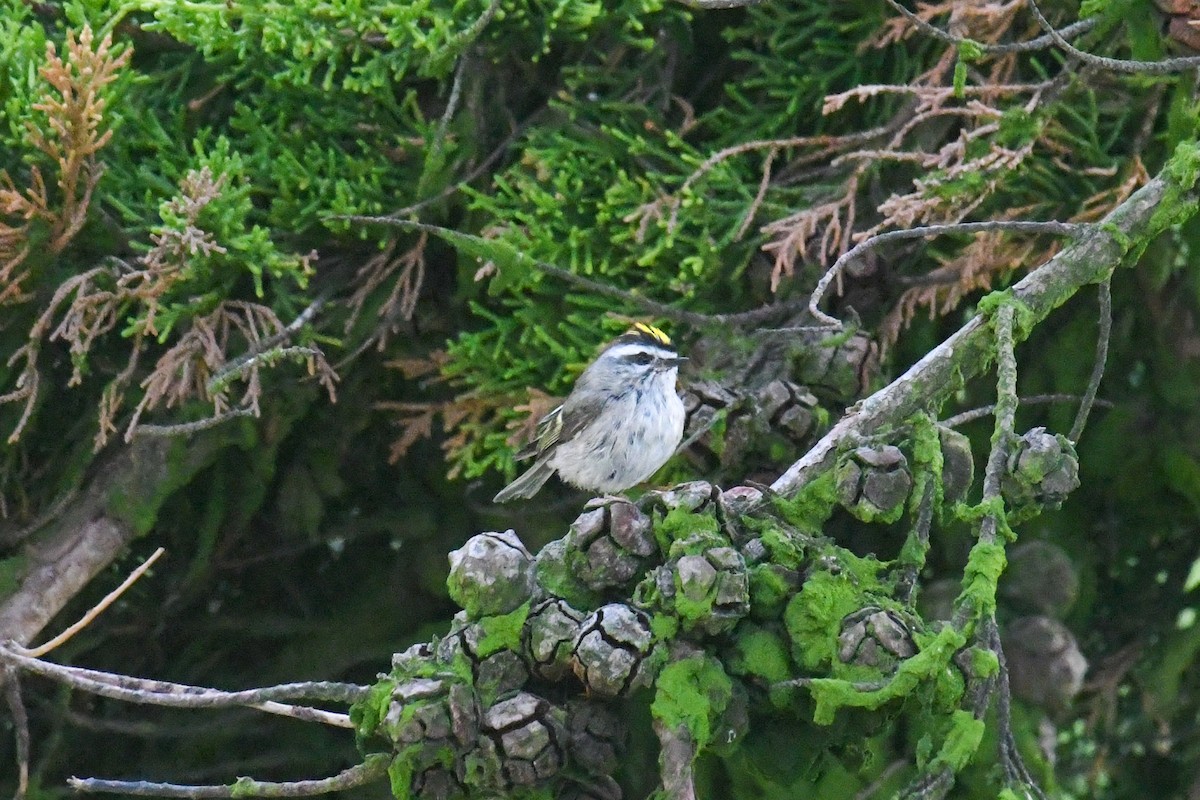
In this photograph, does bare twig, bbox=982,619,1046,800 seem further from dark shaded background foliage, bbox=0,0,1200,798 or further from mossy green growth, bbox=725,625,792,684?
dark shaded background foliage, bbox=0,0,1200,798

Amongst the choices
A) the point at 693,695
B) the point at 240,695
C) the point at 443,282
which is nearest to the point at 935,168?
the point at 443,282

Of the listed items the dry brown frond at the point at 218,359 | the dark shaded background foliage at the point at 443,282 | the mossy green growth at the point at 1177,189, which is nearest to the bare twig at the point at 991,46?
the dark shaded background foliage at the point at 443,282

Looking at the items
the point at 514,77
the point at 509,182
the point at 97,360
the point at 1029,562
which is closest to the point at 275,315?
the point at 97,360

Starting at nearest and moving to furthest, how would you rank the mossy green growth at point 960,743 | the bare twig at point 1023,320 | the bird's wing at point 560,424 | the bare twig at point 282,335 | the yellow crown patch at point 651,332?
the mossy green growth at point 960,743
the bare twig at point 1023,320
the bare twig at point 282,335
the yellow crown patch at point 651,332
the bird's wing at point 560,424

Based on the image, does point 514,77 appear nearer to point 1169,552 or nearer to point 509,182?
point 509,182

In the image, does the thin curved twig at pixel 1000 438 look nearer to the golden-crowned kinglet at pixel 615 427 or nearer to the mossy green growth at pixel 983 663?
the mossy green growth at pixel 983 663

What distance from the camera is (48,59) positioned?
2189 mm

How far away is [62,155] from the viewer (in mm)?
2318

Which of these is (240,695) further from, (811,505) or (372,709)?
(811,505)

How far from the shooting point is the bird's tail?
2697 mm

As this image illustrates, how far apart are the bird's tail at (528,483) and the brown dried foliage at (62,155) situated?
93 centimetres

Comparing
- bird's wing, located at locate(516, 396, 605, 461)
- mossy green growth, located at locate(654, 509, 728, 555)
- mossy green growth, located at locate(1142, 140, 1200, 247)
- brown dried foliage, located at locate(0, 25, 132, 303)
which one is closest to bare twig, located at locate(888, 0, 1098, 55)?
mossy green growth, located at locate(1142, 140, 1200, 247)

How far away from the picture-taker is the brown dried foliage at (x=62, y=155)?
7.29 ft

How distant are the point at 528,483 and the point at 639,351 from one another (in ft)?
1.18
